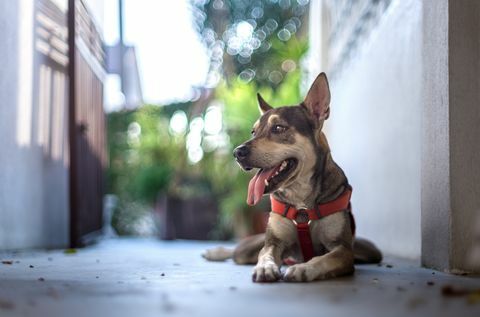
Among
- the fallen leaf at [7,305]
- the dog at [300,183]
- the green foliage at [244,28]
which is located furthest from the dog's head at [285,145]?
the green foliage at [244,28]

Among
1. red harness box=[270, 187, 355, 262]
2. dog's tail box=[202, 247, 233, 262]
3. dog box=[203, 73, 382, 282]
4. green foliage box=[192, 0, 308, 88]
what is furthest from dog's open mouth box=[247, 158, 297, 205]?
green foliage box=[192, 0, 308, 88]

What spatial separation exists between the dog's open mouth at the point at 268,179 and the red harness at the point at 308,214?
0.87 ft

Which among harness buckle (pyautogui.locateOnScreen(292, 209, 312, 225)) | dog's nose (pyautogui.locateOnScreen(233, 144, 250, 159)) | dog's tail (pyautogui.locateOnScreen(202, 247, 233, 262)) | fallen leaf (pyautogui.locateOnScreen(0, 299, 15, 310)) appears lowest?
dog's tail (pyautogui.locateOnScreen(202, 247, 233, 262))

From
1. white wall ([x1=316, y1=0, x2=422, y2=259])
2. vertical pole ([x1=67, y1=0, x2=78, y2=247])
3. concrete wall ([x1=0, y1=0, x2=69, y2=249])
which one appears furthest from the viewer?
vertical pole ([x1=67, y1=0, x2=78, y2=247])

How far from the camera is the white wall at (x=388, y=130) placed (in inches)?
207

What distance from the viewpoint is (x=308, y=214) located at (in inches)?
163

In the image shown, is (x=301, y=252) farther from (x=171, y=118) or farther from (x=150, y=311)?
(x=171, y=118)

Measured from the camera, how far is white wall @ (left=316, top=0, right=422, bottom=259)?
207 inches

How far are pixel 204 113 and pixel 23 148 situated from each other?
23.2 feet

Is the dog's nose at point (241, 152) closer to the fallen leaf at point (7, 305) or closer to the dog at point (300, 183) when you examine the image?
the dog at point (300, 183)

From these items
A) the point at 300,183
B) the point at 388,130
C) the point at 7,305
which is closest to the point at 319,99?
the point at 300,183

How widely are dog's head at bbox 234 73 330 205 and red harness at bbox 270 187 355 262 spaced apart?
179 millimetres

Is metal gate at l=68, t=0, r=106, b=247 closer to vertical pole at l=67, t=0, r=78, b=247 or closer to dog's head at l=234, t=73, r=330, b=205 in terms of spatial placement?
vertical pole at l=67, t=0, r=78, b=247

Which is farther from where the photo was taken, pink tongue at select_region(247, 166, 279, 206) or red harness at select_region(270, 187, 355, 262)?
red harness at select_region(270, 187, 355, 262)
